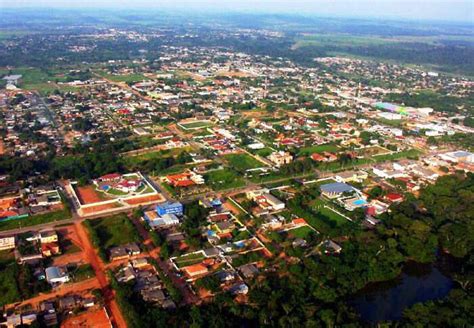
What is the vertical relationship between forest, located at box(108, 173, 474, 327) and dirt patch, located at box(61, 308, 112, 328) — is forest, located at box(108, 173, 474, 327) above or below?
above

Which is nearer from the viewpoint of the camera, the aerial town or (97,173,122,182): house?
the aerial town

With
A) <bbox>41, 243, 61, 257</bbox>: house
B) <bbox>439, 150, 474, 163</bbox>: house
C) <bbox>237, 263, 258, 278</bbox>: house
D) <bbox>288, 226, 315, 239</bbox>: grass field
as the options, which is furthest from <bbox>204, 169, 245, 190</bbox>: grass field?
<bbox>439, 150, 474, 163</bbox>: house

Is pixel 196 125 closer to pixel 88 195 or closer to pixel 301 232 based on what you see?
pixel 88 195

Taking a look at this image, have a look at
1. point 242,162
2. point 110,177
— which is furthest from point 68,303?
point 242,162

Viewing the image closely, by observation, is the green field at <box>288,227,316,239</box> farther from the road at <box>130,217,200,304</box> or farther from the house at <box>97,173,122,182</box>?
the house at <box>97,173,122,182</box>

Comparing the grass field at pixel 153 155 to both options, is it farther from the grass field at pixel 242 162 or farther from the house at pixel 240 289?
the house at pixel 240 289
